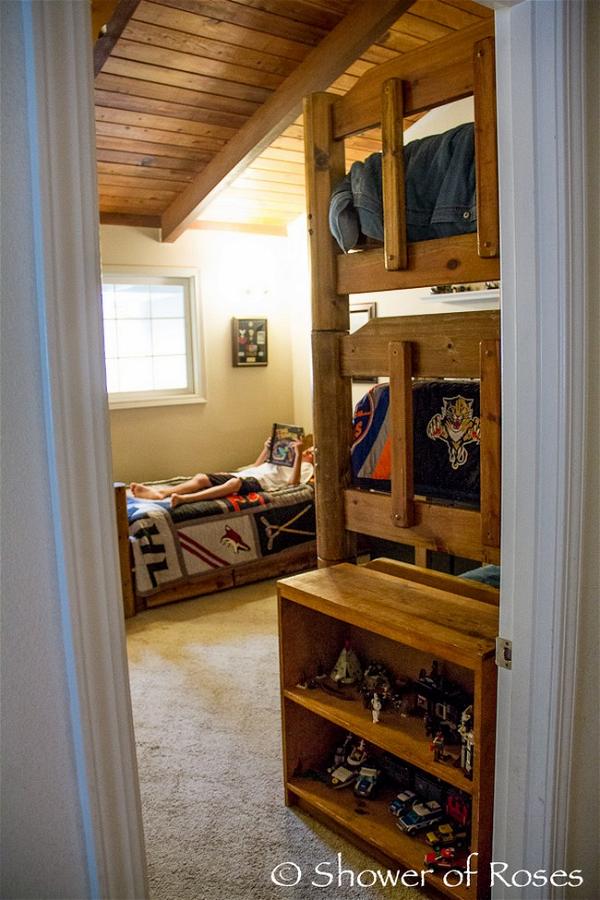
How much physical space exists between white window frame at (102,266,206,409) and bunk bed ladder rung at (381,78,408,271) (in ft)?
12.8

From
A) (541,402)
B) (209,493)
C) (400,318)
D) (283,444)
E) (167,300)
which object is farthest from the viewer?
(167,300)

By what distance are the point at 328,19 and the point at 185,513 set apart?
273 cm

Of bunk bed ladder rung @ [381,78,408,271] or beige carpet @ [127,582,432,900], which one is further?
beige carpet @ [127,582,432,900]

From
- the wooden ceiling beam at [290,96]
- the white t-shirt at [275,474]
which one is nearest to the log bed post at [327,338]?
the wooden ceiling beam at [290,96]

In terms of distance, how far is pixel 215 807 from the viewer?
2467mm

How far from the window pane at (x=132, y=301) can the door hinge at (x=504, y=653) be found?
4.75 m

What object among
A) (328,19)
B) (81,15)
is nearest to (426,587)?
(81,15)

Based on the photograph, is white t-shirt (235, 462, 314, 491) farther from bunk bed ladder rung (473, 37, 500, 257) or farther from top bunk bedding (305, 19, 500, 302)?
bunk bed ladder rung (473, 37, 500, 257)

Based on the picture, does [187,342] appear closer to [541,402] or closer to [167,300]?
[167,300]

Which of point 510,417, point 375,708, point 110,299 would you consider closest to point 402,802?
point 375,708

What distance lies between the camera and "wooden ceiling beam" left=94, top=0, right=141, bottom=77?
10.9ft

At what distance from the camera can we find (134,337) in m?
5.82

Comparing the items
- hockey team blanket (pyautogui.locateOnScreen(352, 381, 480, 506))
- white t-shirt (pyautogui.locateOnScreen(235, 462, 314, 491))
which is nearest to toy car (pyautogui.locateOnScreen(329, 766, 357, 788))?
hockey team blanket (pyautogui.locateOnScreen(352, 381, 480, 506))

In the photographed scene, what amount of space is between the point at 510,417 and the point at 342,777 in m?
1.44
